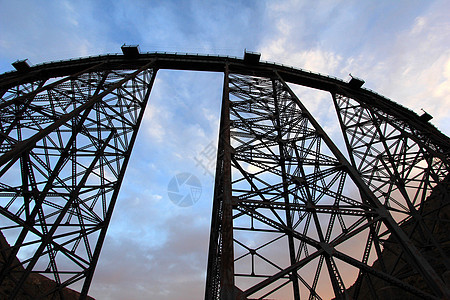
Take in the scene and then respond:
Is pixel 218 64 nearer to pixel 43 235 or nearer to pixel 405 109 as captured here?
pixel 43 235

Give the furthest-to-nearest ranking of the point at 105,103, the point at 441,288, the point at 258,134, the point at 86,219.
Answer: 1. the point at 105,103
2. the point at 86,219
3. the point at 258,134
4. the point at 441,288

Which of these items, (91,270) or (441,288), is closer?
(441,288)

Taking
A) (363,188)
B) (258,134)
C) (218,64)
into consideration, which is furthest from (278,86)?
(363,188)

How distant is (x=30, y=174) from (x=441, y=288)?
11243 millimetres

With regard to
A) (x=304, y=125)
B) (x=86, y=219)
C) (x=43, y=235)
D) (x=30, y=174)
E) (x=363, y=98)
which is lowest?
(x=43, y=235)

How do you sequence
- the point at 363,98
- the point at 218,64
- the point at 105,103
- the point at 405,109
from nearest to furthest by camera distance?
1. the point at 105,103
2. the point at 218,64
3. the point at 363,98
4. the point at 405,109

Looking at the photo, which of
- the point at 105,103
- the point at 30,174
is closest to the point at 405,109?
the point at 105,103

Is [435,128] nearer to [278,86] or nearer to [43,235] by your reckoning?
[278,86]


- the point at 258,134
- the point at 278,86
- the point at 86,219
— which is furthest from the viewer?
the point at 278,86

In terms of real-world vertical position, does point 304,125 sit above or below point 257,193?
above

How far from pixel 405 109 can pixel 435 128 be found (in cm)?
258

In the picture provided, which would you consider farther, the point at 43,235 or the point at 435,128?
the point at 435,128

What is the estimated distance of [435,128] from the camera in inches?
666

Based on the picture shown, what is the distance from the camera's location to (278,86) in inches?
511
